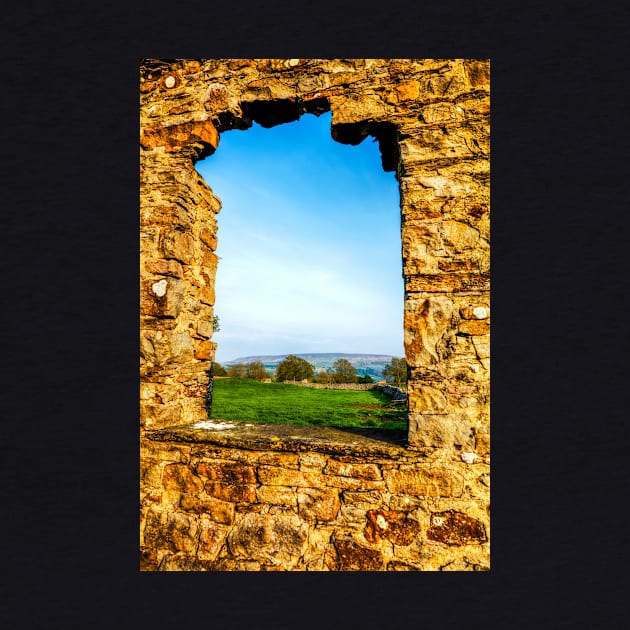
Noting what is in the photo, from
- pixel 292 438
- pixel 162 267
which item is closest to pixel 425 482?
pixel 292 438

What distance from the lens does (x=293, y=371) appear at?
2466 cm

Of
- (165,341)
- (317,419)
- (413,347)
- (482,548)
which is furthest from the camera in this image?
(317,419)

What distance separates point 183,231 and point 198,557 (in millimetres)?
2454

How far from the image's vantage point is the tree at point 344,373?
78.3ft

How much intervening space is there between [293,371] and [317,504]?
74.8 feet

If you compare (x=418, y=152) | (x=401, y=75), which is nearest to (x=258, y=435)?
(x=418, y=152)

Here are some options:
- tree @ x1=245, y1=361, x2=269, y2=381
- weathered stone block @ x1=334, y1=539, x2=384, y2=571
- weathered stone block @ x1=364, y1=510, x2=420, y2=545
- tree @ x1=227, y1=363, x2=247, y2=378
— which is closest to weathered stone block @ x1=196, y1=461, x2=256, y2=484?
weathered stone block @ x1=334, y1=539, x2=384, y2=571

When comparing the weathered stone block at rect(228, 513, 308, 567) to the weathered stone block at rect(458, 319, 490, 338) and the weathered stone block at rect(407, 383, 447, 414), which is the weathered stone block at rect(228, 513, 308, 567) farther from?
the weathered stone block at rect(458, 319, 490, 338)

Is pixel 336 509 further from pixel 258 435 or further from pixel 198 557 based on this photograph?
pixel 198 557

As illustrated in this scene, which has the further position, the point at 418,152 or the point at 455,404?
the point at 418,152

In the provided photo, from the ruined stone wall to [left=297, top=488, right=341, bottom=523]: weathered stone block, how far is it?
0.14 feet

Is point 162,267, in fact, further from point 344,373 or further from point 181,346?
point 344,373

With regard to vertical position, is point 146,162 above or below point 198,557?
above

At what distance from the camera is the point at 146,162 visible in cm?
264
